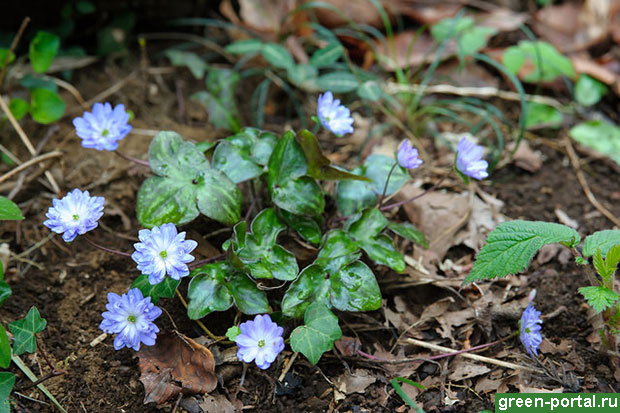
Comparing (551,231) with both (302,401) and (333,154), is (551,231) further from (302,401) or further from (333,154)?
(333,154)

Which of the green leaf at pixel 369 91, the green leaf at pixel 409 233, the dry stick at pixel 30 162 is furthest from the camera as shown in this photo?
the green leaf at pixel 369 91

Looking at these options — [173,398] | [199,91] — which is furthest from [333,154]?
[173,398]

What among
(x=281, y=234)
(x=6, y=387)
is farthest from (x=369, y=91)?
(x=6, y=387)

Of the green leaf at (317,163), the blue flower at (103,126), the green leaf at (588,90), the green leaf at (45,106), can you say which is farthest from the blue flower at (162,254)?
the green leaf at (588,90)

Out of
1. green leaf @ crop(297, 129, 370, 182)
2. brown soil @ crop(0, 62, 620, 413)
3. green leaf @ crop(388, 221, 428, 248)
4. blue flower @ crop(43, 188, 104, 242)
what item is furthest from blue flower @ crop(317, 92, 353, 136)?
blue flower @ crop(43, 188, 104, 242)

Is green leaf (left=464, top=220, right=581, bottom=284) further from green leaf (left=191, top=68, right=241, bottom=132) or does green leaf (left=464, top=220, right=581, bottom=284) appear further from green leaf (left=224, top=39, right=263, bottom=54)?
green leaf (left=224, top=39, right=263, bottom=54)

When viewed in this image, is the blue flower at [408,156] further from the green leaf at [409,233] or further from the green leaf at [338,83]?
the green leaf at [338,83]
